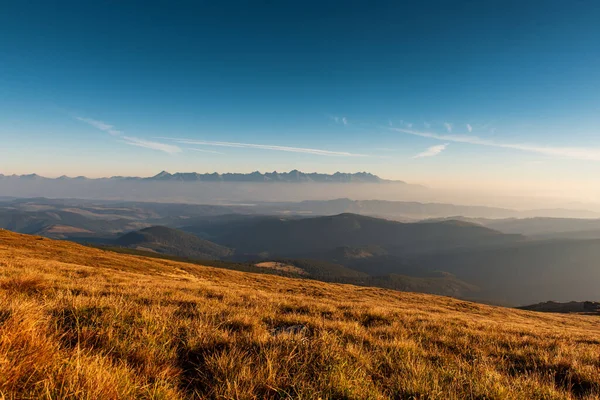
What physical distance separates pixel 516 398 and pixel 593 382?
279 centimetres

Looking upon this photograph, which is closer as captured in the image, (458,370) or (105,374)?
(105,374)

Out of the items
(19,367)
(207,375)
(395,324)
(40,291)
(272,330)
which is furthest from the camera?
(395,324)

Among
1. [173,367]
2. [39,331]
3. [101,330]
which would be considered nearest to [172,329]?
[101,330]

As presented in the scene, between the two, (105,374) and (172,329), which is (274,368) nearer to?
(105,374)

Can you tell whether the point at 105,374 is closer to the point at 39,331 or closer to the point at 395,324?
the point at 39,331

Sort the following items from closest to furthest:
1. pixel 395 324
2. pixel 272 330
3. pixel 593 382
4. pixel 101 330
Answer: pixel 101 330, pixel 593 382, pixel 272 330, pixel 395 324

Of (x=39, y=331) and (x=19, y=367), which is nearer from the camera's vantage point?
(x=19, y=367)

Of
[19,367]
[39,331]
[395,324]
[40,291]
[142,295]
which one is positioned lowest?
[395,324]

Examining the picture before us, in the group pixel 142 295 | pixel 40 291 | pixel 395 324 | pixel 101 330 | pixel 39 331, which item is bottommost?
pixel 395 324

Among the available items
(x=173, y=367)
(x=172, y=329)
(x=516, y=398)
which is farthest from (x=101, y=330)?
(x=516, y=398)

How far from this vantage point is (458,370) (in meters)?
4.57

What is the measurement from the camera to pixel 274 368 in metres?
3.82

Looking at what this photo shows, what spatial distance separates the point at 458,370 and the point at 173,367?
4475 mm

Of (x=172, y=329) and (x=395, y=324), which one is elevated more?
(x=172, y=329)
